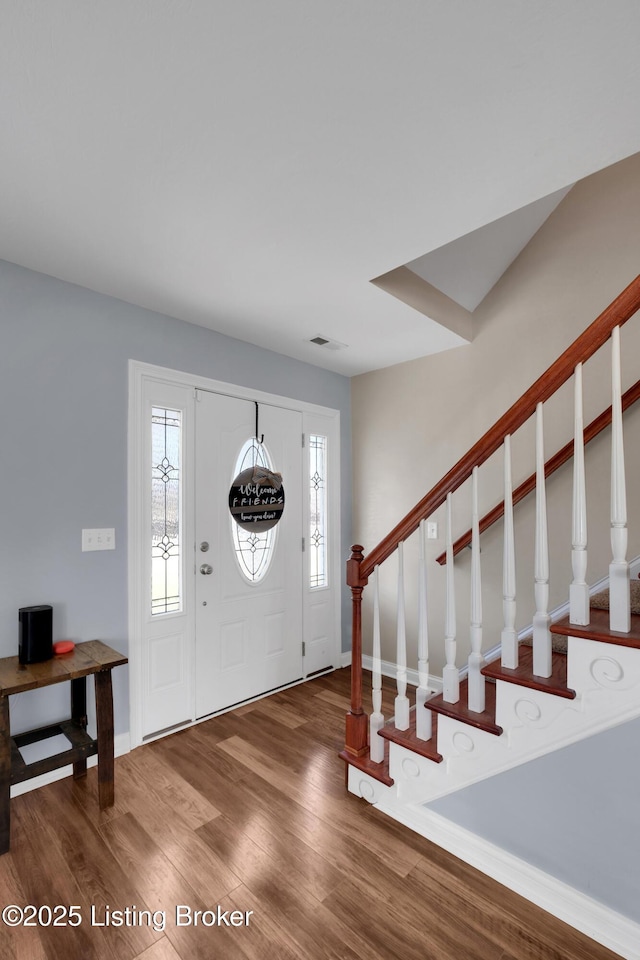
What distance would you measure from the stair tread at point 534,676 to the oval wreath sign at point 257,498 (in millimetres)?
1850

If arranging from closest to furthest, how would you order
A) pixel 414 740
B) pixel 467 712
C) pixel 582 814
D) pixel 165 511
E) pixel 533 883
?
pixel 582 814 → pixel 533 883 → pixel 467 712 → pixel 414 740 → pixel 165 511

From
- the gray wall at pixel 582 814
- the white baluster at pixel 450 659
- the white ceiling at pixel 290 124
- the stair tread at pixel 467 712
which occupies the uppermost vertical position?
the white ceiling at pixel 290 124

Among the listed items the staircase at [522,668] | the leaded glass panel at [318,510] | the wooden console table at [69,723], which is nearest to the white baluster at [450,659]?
the staircase at [522,668]

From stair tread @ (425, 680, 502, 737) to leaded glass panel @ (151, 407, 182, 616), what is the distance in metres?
1.61

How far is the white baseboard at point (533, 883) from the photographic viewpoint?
54.1 inches

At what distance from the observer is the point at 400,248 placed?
2.01 m

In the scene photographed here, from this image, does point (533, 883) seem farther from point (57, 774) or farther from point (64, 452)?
point (64, 452)

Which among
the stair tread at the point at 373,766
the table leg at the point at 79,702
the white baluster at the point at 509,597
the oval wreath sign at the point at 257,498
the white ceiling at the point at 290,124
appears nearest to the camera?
the white ceiling at the point at 290,124

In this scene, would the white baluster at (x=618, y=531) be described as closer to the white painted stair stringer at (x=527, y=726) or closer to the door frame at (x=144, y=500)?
the white painted stair stringer at (x=527, y=726)

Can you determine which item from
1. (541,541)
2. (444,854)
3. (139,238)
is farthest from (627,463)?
(139,238)

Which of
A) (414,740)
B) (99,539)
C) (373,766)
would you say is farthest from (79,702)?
(414,740)

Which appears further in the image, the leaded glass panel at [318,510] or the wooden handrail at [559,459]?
the leaded glass panel at [318,510]

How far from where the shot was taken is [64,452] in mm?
2252

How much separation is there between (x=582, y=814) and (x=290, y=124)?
2.35 meters
